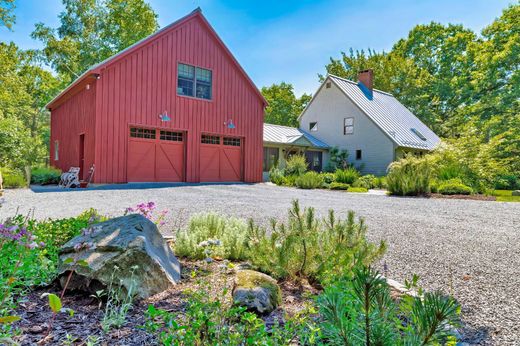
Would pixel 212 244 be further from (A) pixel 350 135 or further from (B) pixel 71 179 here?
(A) pixel 350 135

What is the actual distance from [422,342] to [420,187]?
467 inches

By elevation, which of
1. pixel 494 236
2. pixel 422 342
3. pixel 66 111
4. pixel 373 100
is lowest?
pixel 494 236

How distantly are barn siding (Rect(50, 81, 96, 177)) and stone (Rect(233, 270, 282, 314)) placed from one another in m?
11.6

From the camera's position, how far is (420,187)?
454 inches

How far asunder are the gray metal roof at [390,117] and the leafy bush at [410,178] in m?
7.29

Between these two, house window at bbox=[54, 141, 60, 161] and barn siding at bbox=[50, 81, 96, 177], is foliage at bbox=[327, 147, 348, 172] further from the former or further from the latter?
house window at bbox=[54, 141, 60, 161]

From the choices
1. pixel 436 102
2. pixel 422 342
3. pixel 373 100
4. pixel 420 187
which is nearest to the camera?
pixel 422 342

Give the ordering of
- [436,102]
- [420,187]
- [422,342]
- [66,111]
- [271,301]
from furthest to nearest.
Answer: [436,102] < [66,111] < [420,187] < [271,301] < [422,342]

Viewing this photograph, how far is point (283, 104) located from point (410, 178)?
26772mm

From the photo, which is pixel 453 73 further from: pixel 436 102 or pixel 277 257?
pixel 277 257

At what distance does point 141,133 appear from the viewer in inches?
517

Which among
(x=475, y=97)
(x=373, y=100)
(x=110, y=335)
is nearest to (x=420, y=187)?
(x=110, y=335)

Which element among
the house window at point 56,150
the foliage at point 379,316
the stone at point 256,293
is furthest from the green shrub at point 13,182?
the foliage at point 379,316

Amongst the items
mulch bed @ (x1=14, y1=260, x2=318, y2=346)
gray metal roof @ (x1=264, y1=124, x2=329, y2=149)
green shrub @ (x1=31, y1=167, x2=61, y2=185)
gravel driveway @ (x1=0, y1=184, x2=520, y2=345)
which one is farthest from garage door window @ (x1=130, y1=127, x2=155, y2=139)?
mulch bed @ (x1=14, y1=260, x2=318, y2=346)
